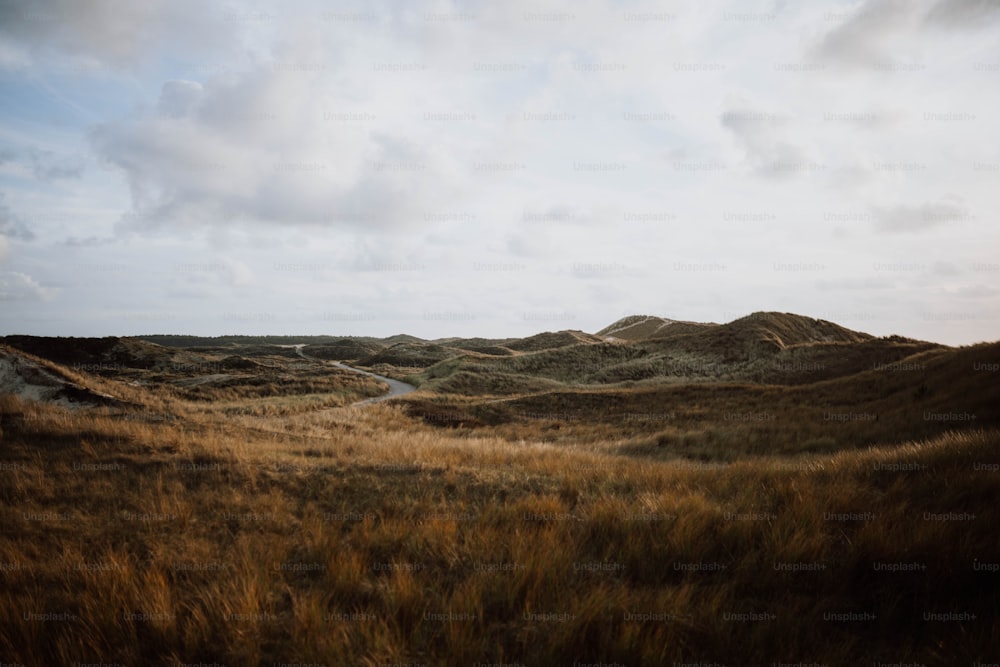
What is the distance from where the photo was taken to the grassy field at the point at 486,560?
9.63 ft

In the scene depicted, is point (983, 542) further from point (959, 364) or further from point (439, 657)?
point (959, 364)

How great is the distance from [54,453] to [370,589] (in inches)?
329

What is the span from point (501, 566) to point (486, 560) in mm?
209

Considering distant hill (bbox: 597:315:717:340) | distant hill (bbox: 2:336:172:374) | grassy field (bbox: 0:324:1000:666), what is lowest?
distant hill (bbox: 2:336:172:374)

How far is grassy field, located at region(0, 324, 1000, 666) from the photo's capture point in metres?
2.94

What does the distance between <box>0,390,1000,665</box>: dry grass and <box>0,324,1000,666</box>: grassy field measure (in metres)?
0.02

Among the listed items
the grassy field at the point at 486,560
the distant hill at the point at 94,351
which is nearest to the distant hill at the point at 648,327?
the grassy field at the point at 486,560

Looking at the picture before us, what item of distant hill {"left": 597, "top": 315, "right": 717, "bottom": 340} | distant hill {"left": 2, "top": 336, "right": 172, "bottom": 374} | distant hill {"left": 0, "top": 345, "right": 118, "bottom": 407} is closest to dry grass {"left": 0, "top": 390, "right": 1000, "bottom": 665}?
distant hill {"left": 0, "top": 345, "right": 118, "bottom": 407}

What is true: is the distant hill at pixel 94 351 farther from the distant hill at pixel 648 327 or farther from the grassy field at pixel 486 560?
the distant hill at pixel 648 327

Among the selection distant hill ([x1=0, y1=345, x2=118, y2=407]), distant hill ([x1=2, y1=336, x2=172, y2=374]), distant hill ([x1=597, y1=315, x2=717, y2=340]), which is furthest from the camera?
distant hill ([x1=597, y1=315, x2=717, y2=340])

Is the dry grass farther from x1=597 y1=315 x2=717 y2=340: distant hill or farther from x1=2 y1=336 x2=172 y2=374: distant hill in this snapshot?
x1=597 y1=315 x2=717 y2=340: distant hill

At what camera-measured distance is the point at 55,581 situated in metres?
3.78

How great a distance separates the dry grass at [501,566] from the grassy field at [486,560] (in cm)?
2

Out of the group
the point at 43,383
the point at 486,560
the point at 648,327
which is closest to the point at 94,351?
the point at 43,383
